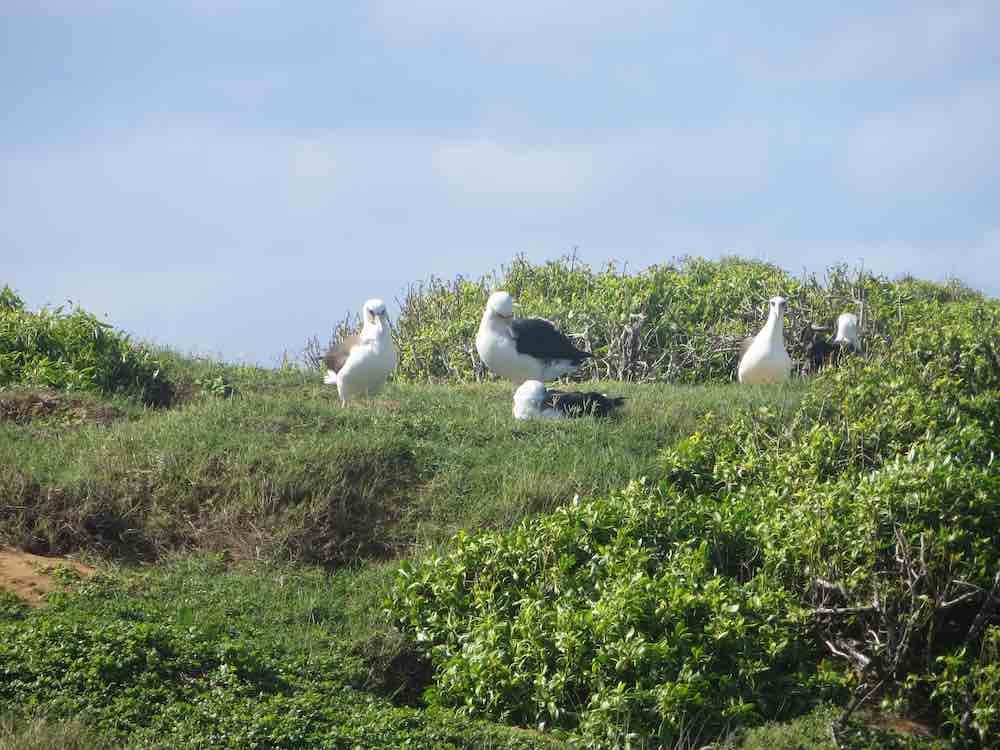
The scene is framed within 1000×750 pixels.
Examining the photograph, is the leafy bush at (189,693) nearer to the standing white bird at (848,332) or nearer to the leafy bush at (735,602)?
the leafy bush at (735,602)

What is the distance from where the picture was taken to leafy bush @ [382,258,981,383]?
14586 mm

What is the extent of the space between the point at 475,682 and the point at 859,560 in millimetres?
2263

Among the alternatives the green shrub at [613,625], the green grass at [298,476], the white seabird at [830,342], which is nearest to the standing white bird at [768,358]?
the white seabird at [830,342]

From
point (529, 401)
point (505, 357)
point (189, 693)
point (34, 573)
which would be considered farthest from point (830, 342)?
point (189, 693)

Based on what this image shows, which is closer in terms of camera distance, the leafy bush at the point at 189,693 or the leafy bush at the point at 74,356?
the leafy bush at the point at 189,693

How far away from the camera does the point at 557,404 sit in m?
10.6

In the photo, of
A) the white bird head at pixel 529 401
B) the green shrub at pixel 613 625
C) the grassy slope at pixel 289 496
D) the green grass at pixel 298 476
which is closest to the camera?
the green shrub at pixel 613 625

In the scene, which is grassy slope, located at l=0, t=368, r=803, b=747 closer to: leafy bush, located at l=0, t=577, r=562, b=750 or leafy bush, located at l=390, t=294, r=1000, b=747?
leafy bush, located at l=0, t=577, r=562, b=750

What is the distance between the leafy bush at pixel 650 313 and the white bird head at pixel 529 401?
3.87m

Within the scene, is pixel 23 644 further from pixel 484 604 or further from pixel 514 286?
pixel 514 286

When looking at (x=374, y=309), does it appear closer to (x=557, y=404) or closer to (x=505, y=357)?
(x=505, y=357)

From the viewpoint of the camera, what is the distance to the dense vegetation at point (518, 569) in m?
6.15

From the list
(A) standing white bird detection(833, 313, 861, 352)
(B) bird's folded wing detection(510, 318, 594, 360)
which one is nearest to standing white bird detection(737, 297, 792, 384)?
(A) standing white bird detection(833, 313, 861, 352)

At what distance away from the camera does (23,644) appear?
6.21 m
